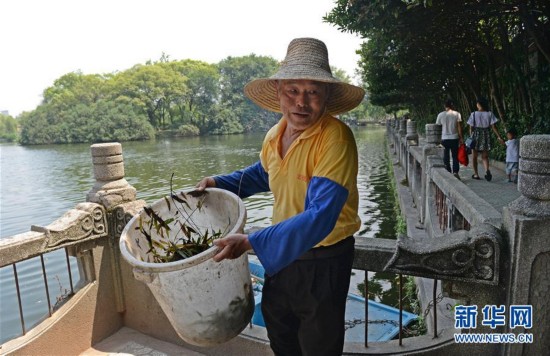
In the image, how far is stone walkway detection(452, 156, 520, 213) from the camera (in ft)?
21.6

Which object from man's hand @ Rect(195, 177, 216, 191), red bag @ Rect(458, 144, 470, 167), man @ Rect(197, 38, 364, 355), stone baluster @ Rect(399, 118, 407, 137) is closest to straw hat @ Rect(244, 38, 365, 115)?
man @ Rect(197, 38, 364, 355)

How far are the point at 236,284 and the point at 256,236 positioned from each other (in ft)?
1.33

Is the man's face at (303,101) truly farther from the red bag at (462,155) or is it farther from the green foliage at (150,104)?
the green foliage at (150,104)

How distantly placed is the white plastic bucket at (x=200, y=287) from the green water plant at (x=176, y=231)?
7 cm

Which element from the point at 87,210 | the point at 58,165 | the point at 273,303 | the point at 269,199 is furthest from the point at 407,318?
the point at 58,165

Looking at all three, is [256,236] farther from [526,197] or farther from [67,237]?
[67,237]

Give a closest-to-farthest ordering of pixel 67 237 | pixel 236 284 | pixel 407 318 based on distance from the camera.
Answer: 1. pixel 236 284
2. pixel 67 237
3. pixel 407 318

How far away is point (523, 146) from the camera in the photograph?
180 cm

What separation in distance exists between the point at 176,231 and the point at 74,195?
20798 millimetres

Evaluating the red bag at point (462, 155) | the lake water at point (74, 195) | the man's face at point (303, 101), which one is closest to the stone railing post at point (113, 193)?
the man's face at point (303, 101)

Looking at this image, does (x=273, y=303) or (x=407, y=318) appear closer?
(x=273, y=303)

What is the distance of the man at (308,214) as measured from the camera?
1.62 meters

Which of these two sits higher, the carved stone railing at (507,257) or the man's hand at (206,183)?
the man's hand at (206,183)

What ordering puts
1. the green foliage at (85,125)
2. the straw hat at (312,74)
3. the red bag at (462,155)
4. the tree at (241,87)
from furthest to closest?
the tree at (241,87) → the green foliage at (85,125) → the red bag at (462,155) → the straw hat at (312,74)
